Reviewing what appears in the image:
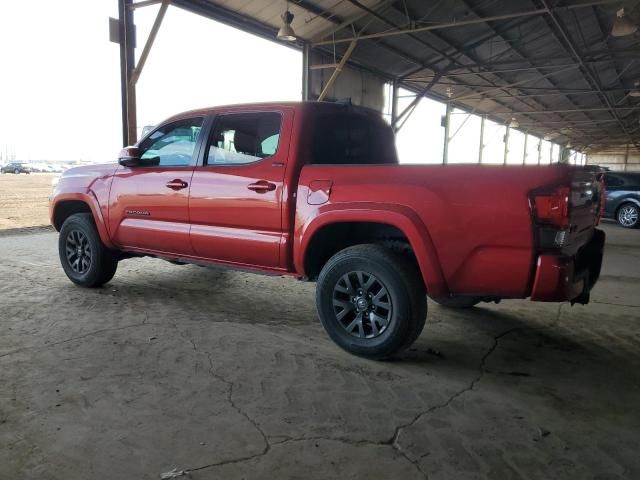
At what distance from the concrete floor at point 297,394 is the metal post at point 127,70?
5.04 metres

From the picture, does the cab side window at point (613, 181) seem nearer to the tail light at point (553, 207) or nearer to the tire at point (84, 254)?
the tail light at point (553, 207)

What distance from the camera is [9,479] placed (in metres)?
2.00

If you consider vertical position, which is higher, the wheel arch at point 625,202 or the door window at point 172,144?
the door window at point 172,144

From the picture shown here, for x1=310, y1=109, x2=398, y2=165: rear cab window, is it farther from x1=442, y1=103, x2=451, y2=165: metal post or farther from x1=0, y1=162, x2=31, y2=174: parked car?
x1=0, y1=162, x2=31, y2=174: parked car

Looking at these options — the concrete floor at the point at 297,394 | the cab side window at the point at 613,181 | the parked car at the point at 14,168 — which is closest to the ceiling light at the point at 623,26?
the cab side window at the point at 613,181

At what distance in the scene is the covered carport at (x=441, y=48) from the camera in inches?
405

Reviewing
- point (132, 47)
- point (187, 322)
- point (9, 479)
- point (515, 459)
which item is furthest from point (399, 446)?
point (132, 47)

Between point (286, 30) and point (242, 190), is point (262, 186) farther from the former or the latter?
point (286, 30)

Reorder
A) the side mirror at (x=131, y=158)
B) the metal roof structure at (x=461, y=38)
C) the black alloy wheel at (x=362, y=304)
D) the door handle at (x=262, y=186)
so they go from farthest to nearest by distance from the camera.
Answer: the metal roof structure at (x=461, y=38) → the side mirror at (x=131, y=158) → the door handle at (x=262, y=186) → the black alloy wheel at (x=362, y=304)

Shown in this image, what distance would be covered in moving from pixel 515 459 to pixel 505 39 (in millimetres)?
15082

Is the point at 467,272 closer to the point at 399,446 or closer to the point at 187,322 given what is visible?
the point at 399,446

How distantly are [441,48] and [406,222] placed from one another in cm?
1358

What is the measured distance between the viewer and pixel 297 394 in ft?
9.18

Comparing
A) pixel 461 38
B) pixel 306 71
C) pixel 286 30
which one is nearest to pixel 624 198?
pixel 461 38
